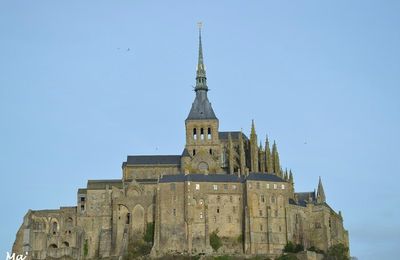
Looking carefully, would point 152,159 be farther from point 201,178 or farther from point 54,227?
point 54,227

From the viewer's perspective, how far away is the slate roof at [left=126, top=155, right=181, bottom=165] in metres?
122

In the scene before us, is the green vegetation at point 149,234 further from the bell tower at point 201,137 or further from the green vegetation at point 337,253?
the green vegetation at point 337,253

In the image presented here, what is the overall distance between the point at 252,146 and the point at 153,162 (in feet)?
44.8

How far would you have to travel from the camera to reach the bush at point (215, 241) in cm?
10838

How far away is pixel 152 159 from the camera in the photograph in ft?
404

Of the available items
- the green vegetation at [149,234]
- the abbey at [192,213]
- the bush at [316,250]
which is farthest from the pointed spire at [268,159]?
the green vegetation at [149,234]

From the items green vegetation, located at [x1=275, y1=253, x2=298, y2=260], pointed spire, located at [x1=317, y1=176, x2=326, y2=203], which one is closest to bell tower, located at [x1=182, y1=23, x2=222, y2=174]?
pointed spire, located at [x1=317, y1=176, x2=326, y2=203]

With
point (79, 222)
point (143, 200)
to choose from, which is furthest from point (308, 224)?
point (79, 222)

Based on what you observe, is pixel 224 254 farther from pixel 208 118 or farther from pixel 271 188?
pixel 208 118

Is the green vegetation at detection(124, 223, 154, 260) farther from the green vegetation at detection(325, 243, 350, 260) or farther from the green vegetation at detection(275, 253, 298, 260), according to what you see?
the green vegetation at detection(325, 243, 350, 260)

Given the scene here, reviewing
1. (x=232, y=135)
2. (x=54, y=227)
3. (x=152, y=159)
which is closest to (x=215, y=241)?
(x=152, y=159)

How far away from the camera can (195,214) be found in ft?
361

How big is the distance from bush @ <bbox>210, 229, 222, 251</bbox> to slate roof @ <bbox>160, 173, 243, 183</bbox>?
6894 millimetres

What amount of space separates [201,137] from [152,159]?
7.49 m
